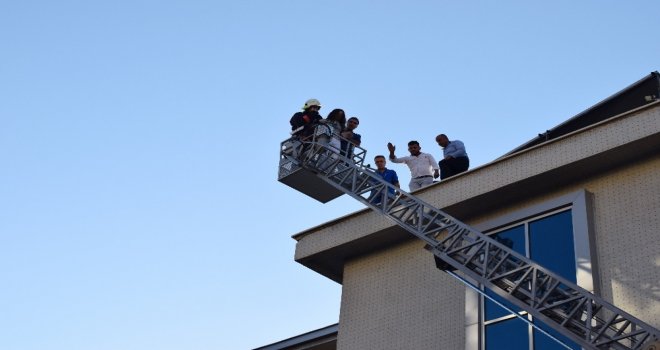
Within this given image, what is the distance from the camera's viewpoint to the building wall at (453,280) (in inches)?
493

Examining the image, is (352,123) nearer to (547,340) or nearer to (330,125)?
(330,125)

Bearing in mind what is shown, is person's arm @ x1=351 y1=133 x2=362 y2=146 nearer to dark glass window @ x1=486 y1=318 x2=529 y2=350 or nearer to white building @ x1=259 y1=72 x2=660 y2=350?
white building @ x1=259 y1=72 x2=660 y2=350

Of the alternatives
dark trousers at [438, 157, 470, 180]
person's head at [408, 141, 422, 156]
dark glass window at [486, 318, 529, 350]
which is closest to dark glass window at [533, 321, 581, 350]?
dark glass window at [486, 318, 529, 350]

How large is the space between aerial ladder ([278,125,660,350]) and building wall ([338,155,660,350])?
75 cm

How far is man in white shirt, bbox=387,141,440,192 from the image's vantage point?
16.4m

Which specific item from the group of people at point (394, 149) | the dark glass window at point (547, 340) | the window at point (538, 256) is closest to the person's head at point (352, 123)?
the group of people at point (394, 149)

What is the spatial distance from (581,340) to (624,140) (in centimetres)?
358

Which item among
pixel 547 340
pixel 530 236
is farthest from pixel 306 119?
pixel 547 340

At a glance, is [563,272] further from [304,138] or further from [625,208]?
[304,138]

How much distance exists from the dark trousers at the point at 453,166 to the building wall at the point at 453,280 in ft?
3.60

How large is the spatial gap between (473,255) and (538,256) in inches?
74.3

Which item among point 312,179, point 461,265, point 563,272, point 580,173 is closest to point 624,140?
point 580,173

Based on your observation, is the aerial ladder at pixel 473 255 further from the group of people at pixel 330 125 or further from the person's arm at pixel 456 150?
the person's arm at pixel 456 150

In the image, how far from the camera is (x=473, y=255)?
40.0 ft
